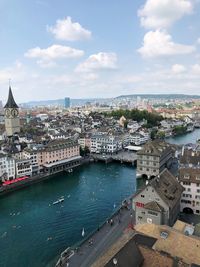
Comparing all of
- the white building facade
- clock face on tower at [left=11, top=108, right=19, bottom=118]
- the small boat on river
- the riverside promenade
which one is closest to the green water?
the small boat on river

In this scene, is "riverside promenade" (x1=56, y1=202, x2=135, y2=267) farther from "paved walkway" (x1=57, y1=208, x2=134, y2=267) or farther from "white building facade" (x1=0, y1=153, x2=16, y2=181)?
"white building facade" (x1=0, y1=153, x2=16, y2=181)

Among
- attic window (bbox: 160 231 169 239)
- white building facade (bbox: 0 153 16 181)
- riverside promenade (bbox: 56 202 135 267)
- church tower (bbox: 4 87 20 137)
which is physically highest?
church tower (bbox: 4 87 20 137)

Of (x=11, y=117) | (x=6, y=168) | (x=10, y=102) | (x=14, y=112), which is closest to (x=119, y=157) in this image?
(x=6, y=168)

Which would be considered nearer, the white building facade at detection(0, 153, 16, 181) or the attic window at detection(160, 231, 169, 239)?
the attic window at detection(160, 231, 169, 239)

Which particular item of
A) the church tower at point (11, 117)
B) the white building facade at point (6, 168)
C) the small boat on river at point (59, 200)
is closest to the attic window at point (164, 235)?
the small boat on river at point (59, 200)

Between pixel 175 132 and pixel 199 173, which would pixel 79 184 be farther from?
pixel 175 132

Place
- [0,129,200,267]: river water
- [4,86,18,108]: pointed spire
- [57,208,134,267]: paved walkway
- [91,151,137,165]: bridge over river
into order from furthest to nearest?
[4,86,18,108]: pointed spire < [91,151,137,165]: bridge over river < [0,129,200,267]: river water < [57,208,134,267]: paved walkway
